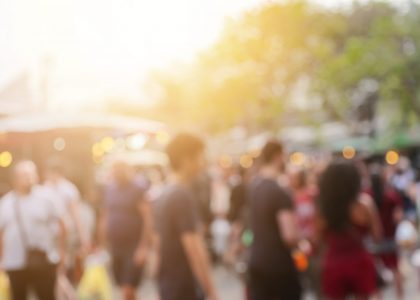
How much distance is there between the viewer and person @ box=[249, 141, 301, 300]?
20.6ft

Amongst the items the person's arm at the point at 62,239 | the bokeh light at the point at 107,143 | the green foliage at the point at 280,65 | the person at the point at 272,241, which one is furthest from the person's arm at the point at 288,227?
the green foliage at the point at 280,65

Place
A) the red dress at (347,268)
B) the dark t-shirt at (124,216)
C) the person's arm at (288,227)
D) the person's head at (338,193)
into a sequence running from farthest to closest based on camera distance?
the dark t-shirt at (124,216) < the person's arm at (288,227) < the person's head at (338,193) < the red dress at (347,268)

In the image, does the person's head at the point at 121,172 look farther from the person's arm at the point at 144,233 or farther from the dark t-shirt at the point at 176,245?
the dark t-shirt at the point at 176,245

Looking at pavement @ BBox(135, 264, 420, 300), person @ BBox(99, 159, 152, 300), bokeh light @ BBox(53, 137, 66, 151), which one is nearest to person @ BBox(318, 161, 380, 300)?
person @ BBox(99, 159, 152, 300)

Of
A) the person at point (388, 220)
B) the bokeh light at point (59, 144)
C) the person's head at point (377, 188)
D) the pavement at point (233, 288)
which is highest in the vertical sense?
the bokeh light at point (59, 144)

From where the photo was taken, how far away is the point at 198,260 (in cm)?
548

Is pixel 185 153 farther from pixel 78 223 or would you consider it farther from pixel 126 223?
pixel 78 223

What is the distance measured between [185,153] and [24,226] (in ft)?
8.44

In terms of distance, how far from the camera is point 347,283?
18.8ft

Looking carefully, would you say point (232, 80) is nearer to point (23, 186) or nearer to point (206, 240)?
point (206, 240)

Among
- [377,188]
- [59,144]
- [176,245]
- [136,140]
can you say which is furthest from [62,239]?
[59,144]

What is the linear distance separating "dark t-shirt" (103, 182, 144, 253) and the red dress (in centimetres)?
332

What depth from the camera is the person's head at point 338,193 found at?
5.86 m

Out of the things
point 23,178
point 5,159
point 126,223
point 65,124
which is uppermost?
point 65,124
